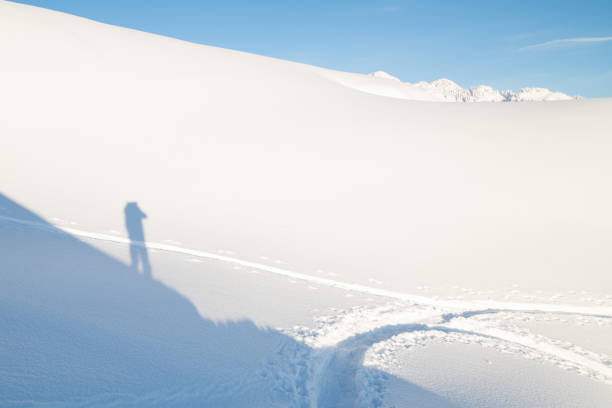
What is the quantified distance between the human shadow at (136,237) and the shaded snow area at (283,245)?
0.07 metres

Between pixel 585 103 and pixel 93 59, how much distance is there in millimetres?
24372

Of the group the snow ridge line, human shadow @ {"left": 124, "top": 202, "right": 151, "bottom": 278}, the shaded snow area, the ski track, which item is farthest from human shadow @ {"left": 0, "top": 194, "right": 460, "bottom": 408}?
the snow ridge line

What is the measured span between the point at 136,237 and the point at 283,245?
3.14 meters

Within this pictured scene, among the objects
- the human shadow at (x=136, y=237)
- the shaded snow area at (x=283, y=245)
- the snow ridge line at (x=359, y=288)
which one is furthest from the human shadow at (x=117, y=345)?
the snow ridge line at (x=359, y=288)

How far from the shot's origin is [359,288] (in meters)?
7.09

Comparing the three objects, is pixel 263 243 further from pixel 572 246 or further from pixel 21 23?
pixel 21 23

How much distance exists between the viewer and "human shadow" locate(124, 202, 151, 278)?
21.7ft

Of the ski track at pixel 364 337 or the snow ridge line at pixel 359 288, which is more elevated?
the snow ridge line at pixel 359 288

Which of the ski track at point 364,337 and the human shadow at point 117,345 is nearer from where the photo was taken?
the human shadow at point 117,345

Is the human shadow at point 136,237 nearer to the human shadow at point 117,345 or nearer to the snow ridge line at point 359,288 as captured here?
the snow ridge line at point 359,288

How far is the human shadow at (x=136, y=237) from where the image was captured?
21.7ft

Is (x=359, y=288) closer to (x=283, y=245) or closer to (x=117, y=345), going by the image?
(x=283, y=245)

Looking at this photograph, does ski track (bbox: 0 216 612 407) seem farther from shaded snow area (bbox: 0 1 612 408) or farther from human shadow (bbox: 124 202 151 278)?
human shadow (bbox: 124 202 151 278)

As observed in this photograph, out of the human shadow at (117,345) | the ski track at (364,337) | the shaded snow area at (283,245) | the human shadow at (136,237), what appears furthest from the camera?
the human shadow at (136,237)
